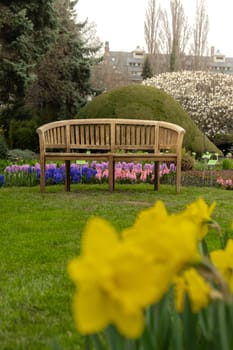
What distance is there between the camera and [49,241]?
3.72 metres

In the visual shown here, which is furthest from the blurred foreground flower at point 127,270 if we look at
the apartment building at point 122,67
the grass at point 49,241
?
the apartment building at point 122,67

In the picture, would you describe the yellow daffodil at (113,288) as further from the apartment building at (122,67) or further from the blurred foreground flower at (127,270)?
the apartment building at (122,67)

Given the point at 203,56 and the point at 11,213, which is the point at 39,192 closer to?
the point at 11,213

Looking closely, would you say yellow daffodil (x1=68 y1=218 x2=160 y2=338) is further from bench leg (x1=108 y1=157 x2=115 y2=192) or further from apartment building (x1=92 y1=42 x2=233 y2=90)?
apartment building (x1=92 y1=42 x2=233 y2=90)

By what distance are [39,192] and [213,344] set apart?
236 inches

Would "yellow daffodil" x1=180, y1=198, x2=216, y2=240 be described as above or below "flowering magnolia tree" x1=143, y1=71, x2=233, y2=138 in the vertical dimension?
above

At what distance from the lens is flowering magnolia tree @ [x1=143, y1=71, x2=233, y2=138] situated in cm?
1839

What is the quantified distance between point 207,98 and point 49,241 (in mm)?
15935

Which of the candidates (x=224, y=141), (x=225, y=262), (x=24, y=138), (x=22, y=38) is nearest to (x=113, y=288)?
(x=225, y=262)

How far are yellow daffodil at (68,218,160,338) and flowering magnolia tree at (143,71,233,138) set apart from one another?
1792cm

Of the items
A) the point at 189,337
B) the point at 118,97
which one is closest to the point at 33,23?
the point at 118,97

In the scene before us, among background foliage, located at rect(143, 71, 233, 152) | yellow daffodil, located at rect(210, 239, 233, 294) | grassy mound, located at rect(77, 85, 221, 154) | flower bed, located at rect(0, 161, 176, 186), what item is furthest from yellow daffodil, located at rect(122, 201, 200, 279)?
background foliage, located at rect(143, 71, 233, 152)

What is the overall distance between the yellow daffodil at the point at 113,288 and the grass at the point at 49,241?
43cm

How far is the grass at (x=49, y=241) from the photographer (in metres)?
2.08
